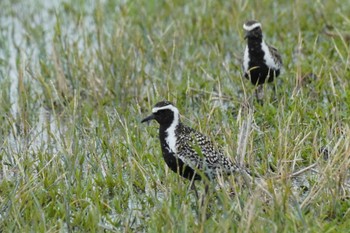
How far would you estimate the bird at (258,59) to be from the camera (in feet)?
27.2

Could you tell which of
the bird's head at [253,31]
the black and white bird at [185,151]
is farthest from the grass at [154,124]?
the bird's head at [253,31]

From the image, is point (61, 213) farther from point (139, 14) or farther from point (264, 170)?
point (139, 14)

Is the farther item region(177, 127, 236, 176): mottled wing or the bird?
the bird

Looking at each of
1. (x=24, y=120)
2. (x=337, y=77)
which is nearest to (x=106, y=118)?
(x=24, y=120)

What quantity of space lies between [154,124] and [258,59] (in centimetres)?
117

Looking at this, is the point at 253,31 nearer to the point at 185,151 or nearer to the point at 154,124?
the point at 154,124

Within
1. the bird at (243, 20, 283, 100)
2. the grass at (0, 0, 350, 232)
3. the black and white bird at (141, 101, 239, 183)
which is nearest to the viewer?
the grass at (0, 0, 350, 232)

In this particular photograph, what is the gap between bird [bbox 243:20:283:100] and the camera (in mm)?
8289

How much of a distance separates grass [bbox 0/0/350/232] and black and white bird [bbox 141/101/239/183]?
0.50 feet

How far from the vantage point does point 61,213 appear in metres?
6.03

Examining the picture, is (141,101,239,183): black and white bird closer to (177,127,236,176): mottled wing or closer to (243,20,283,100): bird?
(177,127,236,176): mottled wing

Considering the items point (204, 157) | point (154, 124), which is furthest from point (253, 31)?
point (204, 157)

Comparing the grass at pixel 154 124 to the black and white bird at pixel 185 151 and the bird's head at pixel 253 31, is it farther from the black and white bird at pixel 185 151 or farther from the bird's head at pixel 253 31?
the bird's head at pixel 253 31

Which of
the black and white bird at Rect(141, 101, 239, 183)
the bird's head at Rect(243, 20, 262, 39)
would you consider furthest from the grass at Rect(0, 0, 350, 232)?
the bird's head at Rect(243, 20, 262, 39)
